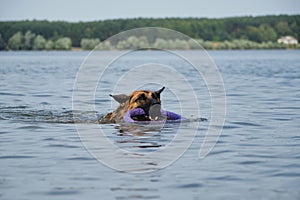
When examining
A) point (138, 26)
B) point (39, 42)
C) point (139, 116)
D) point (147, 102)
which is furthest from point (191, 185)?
point (138, 26)

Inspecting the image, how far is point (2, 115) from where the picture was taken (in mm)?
15891

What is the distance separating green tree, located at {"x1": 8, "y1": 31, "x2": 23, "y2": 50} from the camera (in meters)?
114

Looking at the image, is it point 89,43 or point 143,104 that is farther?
point 89,43

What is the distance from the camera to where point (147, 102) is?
13391 millimetres

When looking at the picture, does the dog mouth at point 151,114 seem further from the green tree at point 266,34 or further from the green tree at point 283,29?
the green tree at point 283,29

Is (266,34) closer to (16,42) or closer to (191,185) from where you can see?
(16,42)

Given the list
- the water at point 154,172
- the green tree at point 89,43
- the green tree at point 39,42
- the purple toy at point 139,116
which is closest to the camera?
the water at point 154,172

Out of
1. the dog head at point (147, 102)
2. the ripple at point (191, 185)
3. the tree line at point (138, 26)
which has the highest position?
the tree line at point (138, 26)

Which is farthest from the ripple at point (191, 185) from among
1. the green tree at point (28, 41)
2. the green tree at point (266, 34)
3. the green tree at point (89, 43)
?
the green tree at point (266, 34)

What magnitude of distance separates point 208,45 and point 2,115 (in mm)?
104055

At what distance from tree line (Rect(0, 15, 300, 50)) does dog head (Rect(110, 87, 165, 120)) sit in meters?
92.0

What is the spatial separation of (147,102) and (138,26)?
104151 millimetres

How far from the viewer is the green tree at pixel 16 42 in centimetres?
11381

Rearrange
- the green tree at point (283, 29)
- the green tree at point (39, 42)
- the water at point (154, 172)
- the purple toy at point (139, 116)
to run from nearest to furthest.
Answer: the water at point (154, 172) < the purple toy at point (139, 116) < the green tree at point (39, 42) < the green tree at point (283, 29)
